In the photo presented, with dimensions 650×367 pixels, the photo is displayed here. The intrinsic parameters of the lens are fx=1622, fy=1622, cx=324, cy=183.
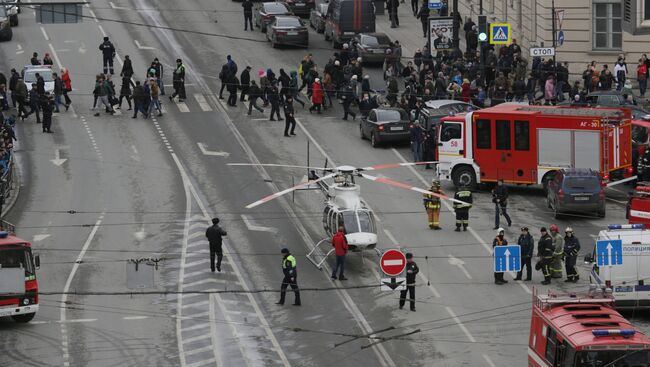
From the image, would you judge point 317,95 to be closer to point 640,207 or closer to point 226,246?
point 226,246

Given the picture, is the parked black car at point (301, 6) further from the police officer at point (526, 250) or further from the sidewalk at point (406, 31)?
the police officer at point (526, 250)

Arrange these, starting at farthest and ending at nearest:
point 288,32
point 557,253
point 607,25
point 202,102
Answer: point 288,32 → point 607,25 → point 202,102 → point 557,253

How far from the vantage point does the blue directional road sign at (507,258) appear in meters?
44.8

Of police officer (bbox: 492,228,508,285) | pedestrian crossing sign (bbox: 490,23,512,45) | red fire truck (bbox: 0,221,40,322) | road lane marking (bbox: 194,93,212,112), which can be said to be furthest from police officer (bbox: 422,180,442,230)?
road lane marking (bbox: 194,93,212,112)

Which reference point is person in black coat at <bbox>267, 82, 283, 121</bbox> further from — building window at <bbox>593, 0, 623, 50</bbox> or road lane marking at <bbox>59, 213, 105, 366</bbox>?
building window at <bbox>593, 0, 623, 50</bbox>

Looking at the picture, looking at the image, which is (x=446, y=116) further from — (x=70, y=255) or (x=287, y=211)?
(x=70, y=255)

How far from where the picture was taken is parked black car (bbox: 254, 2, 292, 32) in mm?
83375

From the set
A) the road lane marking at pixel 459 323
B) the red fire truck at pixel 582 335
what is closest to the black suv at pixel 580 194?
the road lane marking at pixel 459 323

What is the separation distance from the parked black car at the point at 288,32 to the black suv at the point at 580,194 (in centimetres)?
2987

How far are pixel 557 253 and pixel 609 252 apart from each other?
462 cm

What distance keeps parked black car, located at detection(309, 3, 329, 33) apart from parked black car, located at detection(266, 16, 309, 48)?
3.19 metres

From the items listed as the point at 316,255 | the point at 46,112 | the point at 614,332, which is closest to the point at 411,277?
the point at 316,255

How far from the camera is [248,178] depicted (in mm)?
58812

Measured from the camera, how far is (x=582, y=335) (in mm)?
32156
